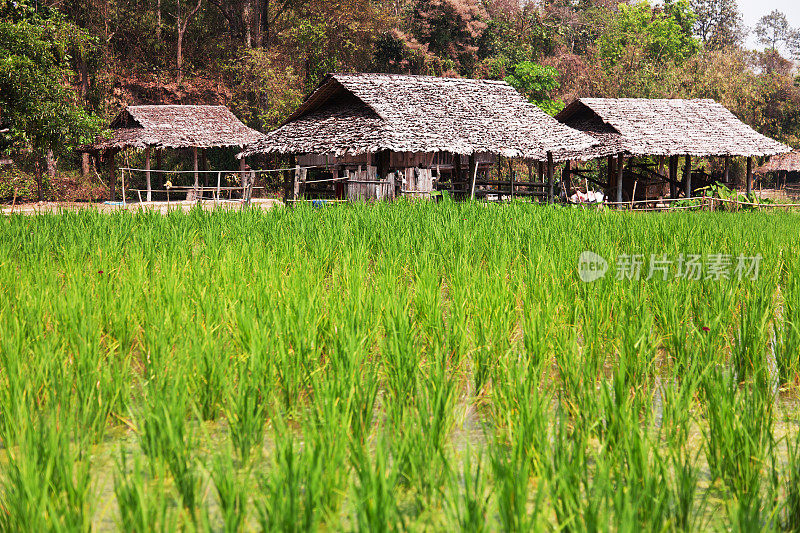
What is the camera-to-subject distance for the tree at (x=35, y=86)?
17000 mm

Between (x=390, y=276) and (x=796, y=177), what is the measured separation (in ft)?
130

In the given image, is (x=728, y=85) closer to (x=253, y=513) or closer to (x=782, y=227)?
(x=782, y=227)

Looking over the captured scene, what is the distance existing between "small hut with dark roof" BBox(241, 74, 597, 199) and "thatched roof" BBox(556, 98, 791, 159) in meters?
2.44

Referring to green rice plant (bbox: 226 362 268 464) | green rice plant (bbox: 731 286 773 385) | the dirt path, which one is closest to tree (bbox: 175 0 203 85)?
the dirt path

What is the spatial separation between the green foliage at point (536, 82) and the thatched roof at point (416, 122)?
1200 cm

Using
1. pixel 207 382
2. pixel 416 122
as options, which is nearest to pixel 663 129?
pixel 416 122

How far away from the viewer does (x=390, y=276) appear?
4750 millimetres

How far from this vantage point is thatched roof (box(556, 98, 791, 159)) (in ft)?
69.7

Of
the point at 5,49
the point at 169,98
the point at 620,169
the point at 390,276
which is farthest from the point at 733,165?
the point at 390,276

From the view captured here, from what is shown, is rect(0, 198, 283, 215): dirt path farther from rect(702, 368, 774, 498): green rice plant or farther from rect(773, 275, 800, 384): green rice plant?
rect(702, 368, 774, 498): green rice plant

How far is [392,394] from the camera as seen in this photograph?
111 inches

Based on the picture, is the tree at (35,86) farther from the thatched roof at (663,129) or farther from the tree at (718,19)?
the tree at (718,19)

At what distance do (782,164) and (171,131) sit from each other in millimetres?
27497

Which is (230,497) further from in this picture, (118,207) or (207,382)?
(118,207)
